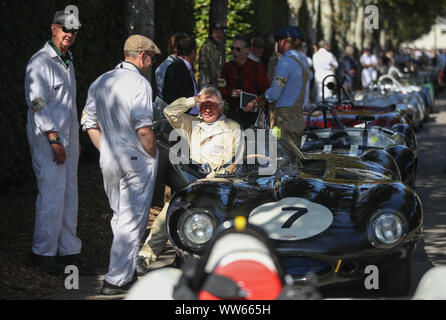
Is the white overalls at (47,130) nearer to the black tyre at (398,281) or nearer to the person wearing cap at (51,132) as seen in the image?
the person wearing cap at (51,132)

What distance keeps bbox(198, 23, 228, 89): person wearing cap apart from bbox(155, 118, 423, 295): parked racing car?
551 cm

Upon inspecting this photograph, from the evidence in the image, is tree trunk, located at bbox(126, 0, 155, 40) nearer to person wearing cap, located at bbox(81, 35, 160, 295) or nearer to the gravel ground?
the gravel ground

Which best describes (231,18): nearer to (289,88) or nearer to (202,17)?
(202,17)

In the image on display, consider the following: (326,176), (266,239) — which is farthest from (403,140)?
(266,239)

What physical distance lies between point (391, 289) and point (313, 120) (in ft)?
20.2

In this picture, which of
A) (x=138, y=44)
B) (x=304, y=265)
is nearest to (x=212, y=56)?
(x=138, y=44)

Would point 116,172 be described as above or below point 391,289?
above

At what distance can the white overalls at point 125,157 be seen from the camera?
5914mm

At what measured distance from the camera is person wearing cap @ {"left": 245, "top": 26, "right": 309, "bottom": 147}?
9.27 metres

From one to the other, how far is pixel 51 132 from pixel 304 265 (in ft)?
7.45

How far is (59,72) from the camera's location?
6492mm

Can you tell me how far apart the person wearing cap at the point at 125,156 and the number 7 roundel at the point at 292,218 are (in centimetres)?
91
